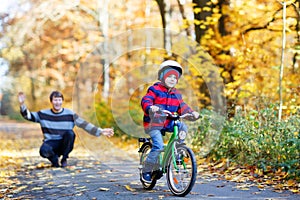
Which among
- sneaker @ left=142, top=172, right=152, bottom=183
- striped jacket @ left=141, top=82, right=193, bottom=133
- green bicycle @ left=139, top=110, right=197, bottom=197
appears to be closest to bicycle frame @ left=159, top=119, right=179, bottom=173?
green bicycle @ left=139, top=110, right=197, bottom=197

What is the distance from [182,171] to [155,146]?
0.47 metres

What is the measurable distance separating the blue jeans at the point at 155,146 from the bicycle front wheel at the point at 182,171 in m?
0.20

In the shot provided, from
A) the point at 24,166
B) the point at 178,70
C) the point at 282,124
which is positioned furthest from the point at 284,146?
the point at 24,166

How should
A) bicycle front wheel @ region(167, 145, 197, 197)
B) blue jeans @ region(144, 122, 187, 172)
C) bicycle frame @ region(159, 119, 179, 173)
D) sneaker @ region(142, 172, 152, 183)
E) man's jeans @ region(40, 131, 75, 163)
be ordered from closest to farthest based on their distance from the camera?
bicycle front wheel @ region(167, 145, 197, 197) → bicycle frame @ region(159, 119, 179, 173) → blue jeans @ region(144, 122, 187, 172) → sneaker @ region(142, 172, 152, 183) → man's jeans @ region(40, 131, 75, 163)

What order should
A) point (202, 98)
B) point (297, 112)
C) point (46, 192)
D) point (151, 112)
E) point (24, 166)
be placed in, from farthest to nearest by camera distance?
point (202, 98) → point (24, 166) → point (297, 112) → point (46, 192) → point (151, 112)

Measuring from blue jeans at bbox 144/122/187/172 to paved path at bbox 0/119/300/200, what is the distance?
371 millimetres

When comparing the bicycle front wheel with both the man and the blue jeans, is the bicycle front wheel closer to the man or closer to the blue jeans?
the blue jeans

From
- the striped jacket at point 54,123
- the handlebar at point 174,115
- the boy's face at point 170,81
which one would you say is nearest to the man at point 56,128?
the striped jacket at point 54,123

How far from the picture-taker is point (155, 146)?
5488 millimetres

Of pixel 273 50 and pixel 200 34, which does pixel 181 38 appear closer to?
pixel 200 34

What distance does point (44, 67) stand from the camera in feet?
108

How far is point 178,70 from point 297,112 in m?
2.65

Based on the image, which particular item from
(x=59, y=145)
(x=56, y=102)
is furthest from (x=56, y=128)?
(x=56, y=102)

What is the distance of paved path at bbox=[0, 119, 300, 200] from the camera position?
544 cm
